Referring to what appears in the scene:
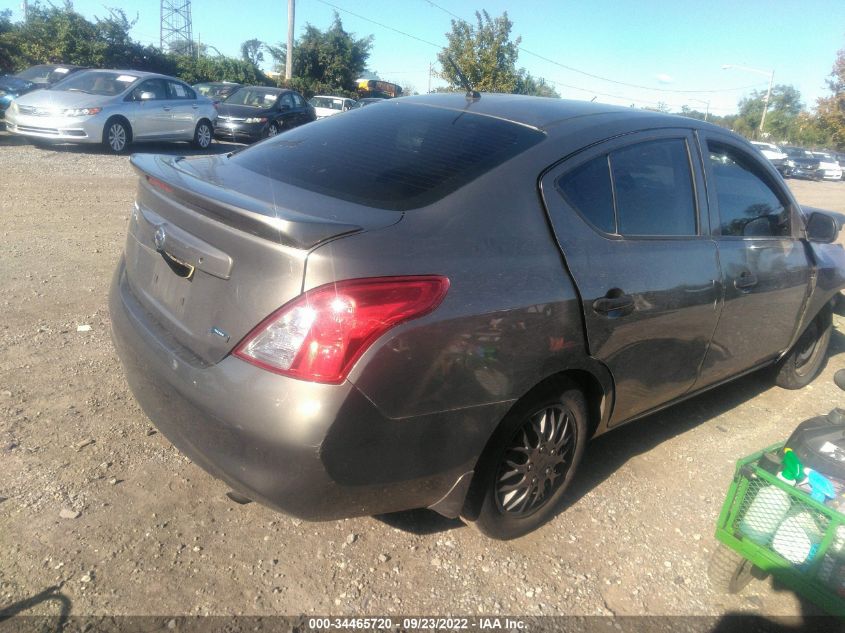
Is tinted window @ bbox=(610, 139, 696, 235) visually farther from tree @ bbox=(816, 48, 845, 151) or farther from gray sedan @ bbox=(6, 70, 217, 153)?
tree @ bbox=(816, 48, 845, 151)

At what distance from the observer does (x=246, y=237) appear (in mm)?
2246

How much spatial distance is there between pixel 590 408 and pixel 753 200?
1.68m

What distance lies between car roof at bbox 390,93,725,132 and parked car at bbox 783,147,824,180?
31916 mm

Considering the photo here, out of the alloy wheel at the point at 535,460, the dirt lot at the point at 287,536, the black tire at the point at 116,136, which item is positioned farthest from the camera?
the black tire at the point at 116,136

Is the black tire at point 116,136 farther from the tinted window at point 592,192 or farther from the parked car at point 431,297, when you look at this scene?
the tinted window at point 592,192

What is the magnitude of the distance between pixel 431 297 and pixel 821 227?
10.1 ft

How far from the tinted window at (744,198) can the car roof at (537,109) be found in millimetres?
194

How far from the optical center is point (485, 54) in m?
24.5

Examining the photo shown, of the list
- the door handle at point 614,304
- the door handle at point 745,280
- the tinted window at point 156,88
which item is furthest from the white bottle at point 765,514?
the tinted window at point 156,88

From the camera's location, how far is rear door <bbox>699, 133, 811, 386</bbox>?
11.5 ft

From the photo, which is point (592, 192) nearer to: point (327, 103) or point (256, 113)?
point (256, 113)

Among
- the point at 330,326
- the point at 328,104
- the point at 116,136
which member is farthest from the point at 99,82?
the point at 328,104

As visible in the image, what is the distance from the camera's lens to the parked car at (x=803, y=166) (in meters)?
31.4

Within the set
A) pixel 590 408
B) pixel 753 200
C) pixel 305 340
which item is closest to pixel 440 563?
pixel 590 408
